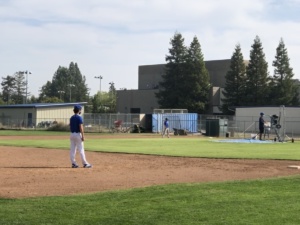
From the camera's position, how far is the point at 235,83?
8325 centimetres

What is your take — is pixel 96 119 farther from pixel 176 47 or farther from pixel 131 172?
pixel 131 172

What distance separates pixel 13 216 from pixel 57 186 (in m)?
3.57

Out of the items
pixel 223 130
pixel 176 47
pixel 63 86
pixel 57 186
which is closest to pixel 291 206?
pixel 57 186

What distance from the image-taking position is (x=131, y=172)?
14375mm

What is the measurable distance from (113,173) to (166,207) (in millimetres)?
5833

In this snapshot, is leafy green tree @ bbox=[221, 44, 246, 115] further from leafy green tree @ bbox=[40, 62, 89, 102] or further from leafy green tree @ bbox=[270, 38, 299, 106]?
leafy green tree @ bbox=[40, 62, 89, 102]

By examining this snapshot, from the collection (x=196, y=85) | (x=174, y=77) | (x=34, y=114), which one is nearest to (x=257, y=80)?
(x=196, y=85)

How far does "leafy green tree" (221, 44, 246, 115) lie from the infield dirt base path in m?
64.6

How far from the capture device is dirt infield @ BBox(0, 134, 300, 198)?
1098cm

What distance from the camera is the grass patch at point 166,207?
24.4 ft

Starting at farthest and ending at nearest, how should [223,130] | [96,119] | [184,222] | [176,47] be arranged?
[176,47] → [96,119] → [223,130] → [184,222]

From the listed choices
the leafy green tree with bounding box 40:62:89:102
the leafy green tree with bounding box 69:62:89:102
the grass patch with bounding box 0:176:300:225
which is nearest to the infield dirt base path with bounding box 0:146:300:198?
the grass patch with bounding box 0:176:300:225

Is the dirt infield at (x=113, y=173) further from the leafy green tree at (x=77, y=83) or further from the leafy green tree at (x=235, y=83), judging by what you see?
the leafy green tree at (x=77, y=83)

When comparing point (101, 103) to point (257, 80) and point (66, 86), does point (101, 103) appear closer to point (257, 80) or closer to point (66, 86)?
point (257, 80)
